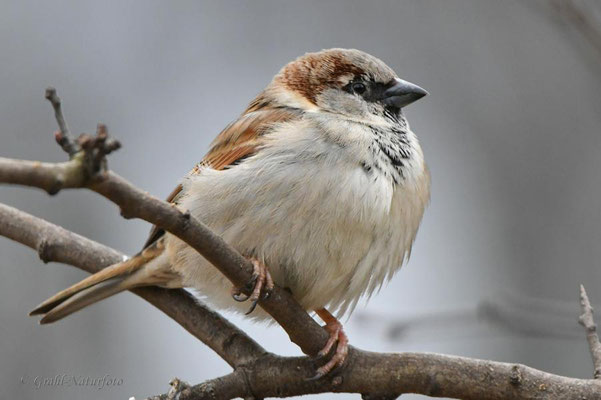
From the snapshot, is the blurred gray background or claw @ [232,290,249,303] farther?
the blurred gray background

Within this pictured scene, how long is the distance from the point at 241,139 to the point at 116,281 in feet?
2.47

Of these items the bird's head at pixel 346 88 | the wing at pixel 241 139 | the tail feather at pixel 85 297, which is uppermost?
the bird's head at pixel 346 88

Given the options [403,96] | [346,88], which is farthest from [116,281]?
[403,96]

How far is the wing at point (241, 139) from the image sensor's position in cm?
335

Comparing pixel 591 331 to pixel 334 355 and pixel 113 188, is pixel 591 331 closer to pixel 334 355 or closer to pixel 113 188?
pixel 334 355

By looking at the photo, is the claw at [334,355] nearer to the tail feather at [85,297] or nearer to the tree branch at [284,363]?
the tree branch at [284,363]

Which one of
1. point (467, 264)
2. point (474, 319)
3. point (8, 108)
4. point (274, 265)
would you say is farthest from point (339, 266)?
point (8, 108)

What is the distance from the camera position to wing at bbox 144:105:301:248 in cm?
335

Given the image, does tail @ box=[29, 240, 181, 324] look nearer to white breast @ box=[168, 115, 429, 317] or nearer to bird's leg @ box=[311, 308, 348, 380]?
white breast @ box=[168, 115, 429, 317]

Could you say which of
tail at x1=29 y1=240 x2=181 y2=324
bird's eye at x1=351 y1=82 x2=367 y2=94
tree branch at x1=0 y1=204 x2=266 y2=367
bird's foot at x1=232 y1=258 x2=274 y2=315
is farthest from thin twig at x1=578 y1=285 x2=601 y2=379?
tail at x1=29 y1=240 x2=181 y2=324

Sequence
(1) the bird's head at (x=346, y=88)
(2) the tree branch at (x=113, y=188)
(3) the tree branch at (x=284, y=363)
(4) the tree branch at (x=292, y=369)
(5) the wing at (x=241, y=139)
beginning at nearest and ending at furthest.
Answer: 1. (2) the tree branch at (x=113, y=188)
2. (3) the tree branch at (x=284, y=363)
3. (4) the tree branch at (x=292, y=369)
4. (5) the wing at (x=241, y=139)
5. (1) the bird's head at (x=346, y=88)

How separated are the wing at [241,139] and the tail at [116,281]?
0.34ft

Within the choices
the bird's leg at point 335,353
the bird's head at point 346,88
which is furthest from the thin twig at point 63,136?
the bird's head at point 346,88

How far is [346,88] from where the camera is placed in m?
3.67
